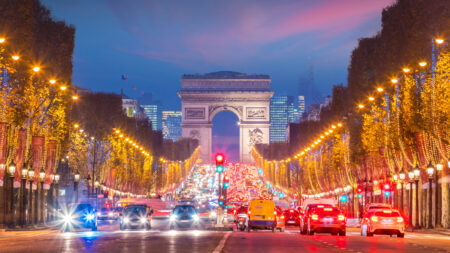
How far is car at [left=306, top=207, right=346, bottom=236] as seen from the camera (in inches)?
1689

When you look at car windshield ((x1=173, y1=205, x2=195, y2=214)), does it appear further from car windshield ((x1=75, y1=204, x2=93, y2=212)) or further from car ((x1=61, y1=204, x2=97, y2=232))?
car windshield ((x1=75, y1=204, x2=93, y2=212))

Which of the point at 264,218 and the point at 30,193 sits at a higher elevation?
the point at 30,193

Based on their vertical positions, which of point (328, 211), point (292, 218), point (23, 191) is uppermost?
point (23, 191)

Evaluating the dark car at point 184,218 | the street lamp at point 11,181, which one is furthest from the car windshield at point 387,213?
the street lamp at point 11,181

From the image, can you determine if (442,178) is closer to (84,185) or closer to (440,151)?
(440,151)

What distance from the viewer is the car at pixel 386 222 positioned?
1637 inches

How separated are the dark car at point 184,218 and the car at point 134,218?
3.44 metres

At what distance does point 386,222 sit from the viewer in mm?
41969

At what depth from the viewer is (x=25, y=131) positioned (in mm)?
53875

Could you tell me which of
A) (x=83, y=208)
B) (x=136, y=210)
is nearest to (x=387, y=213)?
(x=136, y=210)

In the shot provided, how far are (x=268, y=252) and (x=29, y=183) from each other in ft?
119

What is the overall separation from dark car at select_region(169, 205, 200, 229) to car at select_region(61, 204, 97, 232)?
255 inches

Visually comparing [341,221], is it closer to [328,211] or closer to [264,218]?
[328,211]

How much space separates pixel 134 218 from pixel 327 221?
1511 cm
